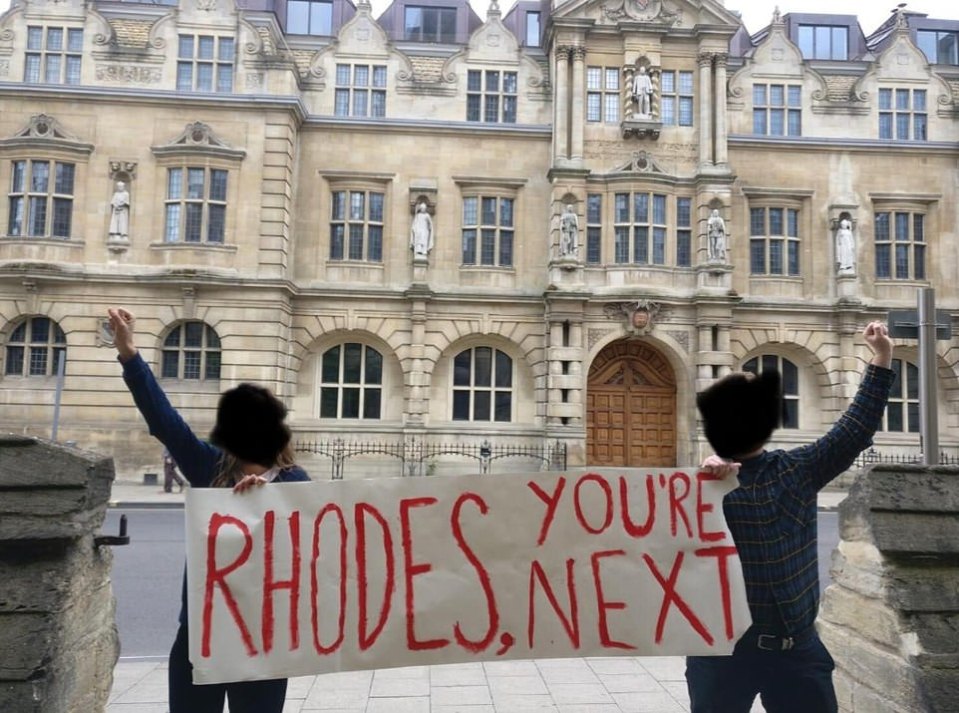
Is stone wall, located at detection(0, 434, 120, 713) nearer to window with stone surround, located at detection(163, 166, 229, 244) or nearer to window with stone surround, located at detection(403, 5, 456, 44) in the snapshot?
window with stone surround, located at detection(163, 166, 229, 244)

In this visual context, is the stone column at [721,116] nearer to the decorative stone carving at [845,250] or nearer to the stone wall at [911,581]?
the decorative stone carving at [845,250]

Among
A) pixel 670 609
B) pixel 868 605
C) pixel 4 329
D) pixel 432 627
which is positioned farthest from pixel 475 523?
pixel 4 329

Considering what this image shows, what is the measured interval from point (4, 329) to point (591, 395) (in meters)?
17.5

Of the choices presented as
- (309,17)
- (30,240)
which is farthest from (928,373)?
(309,17)


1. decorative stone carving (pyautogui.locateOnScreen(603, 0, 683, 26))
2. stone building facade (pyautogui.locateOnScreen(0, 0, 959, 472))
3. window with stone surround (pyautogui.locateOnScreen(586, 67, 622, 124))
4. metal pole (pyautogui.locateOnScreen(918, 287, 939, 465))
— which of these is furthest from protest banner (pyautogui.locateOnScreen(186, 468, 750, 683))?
decorative stone carving (pyautogui.locateOnScreen(603, 0, 683, 26))

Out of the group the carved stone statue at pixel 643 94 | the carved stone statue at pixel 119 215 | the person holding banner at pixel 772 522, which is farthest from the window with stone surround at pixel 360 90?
the person holding banner at pixel 772 522

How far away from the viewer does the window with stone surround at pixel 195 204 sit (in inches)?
824

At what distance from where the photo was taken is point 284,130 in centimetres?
2128

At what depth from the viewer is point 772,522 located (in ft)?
9.47

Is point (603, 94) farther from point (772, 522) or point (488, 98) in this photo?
point (772, 522)

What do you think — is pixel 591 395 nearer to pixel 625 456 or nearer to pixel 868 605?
pixel 625 456

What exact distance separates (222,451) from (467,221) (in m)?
20.1

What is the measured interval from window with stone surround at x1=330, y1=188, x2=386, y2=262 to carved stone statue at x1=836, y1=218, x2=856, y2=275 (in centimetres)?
1463

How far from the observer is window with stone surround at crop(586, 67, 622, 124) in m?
22.4
